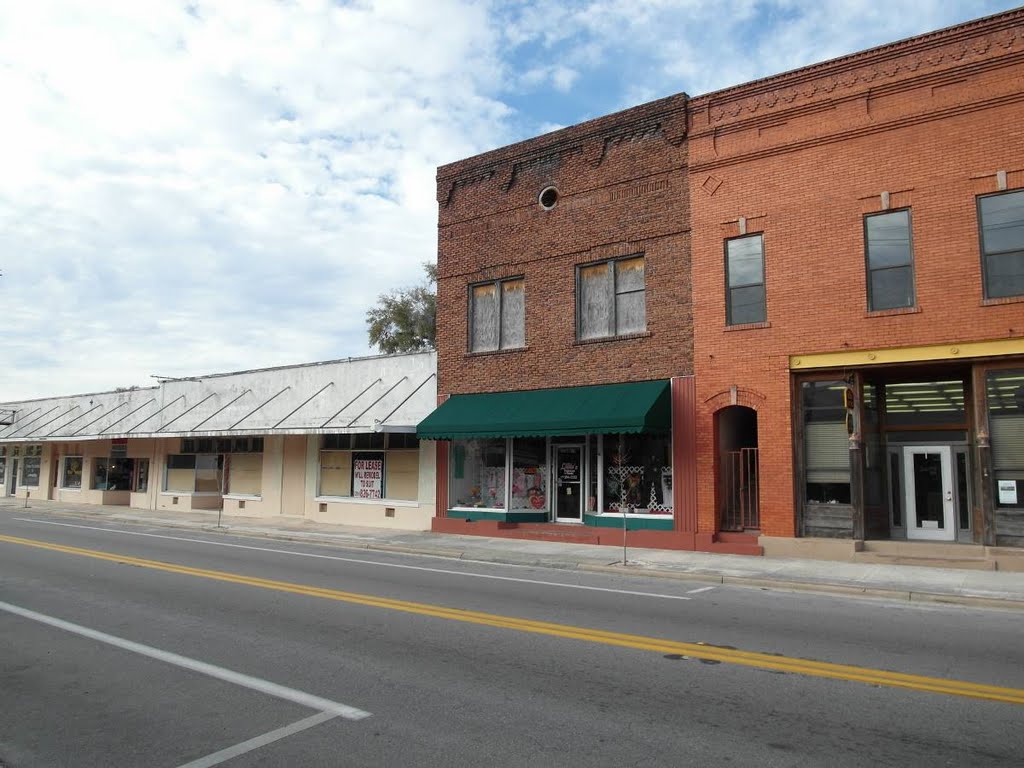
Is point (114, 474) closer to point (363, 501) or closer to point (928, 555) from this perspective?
point (363, 501)

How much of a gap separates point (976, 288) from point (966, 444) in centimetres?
305

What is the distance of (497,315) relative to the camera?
68.4 feet

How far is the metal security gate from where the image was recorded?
55.0 feet

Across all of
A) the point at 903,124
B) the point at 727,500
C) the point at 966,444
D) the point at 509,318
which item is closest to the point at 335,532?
the point at 509,318

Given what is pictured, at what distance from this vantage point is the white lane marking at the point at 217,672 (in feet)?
19.1

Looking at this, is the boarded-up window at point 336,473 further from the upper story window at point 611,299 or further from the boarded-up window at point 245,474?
the upper story window at point 611,299

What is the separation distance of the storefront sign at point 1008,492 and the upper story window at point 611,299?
776cm

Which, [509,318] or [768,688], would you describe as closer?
[768,688]

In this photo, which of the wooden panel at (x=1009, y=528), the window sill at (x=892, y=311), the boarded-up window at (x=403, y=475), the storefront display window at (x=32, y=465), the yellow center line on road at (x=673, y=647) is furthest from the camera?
the storefront display window at (x=32, y=465)

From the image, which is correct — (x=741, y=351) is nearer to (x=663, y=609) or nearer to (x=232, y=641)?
(x=663, y=609)

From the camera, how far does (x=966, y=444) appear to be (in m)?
15.1

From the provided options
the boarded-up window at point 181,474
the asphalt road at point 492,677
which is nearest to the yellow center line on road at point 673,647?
the asphalt road at point 492,677

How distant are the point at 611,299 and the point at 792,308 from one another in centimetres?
438

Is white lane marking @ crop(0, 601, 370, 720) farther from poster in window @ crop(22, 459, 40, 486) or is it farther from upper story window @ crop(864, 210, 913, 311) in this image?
poster in window @ crop(22, 459, 40, 486)
